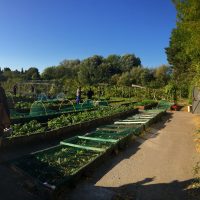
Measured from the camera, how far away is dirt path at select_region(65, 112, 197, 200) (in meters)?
5.01

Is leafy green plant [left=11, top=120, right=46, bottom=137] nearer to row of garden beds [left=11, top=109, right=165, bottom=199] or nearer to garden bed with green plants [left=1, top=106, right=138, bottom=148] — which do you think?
garden bed with green plants [left=1, top=106, right=138, bottom=148]

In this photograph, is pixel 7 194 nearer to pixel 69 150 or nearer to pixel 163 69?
pixel 69 150

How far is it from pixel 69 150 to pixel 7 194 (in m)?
3.01

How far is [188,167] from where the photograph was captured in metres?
6.66

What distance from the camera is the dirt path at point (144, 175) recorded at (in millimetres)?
5012

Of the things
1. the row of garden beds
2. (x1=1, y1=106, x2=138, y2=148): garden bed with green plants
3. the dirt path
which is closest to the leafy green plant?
(x1=1, y1=106, x2=138, y2=148): garden bed with green plants

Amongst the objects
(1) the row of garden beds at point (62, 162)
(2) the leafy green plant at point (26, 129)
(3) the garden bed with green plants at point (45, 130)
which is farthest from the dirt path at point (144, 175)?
(2) the leafy green plant at point (26, 129)

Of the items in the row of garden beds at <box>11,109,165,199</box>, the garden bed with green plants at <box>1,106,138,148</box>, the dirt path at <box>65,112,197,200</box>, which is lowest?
the dirt path at <box>65,112,197,200</box>

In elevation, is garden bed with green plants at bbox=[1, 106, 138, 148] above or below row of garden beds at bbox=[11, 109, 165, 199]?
above

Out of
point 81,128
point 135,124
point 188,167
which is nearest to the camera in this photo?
point 188,167

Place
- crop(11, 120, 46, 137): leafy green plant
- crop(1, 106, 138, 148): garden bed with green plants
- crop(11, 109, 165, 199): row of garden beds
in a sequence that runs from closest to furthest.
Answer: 1. crop(11, 109, 165, 199): row of garden beds
2. crop(1, 106, 138, 148): garden bed with green plants
3. crop(11, 120, 46, 137): leafy green plant

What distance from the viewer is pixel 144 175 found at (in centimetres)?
600

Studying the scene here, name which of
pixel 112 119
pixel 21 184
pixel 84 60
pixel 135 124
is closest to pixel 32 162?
pixel 21 184

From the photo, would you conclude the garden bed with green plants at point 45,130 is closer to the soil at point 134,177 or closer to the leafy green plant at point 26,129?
the leafy green plant at point 26,129
